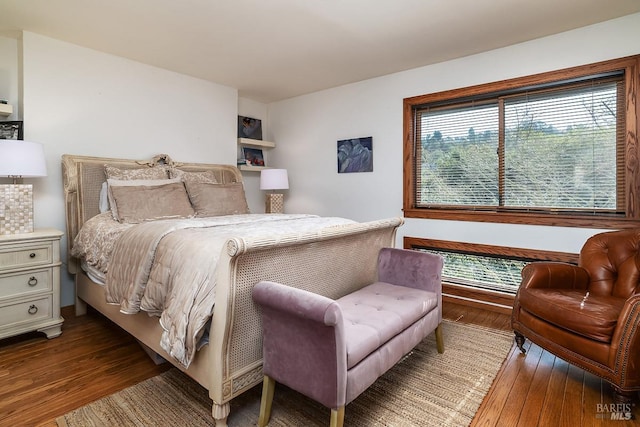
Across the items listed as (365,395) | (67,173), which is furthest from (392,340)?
(67,173)

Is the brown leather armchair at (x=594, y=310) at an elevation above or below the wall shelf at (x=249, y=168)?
below

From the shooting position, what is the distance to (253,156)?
493 centimetres

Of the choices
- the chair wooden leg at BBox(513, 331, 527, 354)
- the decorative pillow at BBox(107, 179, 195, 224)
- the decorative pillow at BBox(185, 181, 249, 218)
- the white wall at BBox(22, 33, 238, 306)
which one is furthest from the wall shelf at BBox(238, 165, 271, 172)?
the chair wooden leg at BBox(513, 331, 527, 354)

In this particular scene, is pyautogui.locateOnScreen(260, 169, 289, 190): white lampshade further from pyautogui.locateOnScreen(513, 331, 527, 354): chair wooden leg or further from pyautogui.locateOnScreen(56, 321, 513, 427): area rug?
pyautogui.locateOnScreen(513, 331, 527, 354): chair wooden leg

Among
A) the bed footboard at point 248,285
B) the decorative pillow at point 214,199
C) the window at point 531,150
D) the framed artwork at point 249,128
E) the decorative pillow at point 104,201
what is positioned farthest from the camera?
the framed artwork at point 249,128

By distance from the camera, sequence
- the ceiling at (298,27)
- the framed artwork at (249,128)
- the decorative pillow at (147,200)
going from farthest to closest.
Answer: the framed artwork at (249,128), the decorative pillow at (147,200), the ceiling at (298,27)

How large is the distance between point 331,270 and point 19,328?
2.31 metres

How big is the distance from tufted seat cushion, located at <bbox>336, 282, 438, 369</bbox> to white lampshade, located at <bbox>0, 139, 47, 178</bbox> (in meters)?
2.47

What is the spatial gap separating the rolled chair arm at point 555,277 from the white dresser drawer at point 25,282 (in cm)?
347

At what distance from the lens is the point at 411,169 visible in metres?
3.70

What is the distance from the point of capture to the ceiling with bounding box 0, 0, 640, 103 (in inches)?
95.4

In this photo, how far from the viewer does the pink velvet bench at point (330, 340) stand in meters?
1.33

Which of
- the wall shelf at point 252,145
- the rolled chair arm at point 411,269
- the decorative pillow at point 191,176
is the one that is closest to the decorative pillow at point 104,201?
the decorative pillow at point 191,176

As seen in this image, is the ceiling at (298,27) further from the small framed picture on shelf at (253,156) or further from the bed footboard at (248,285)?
the bed footboard at (248,285)
